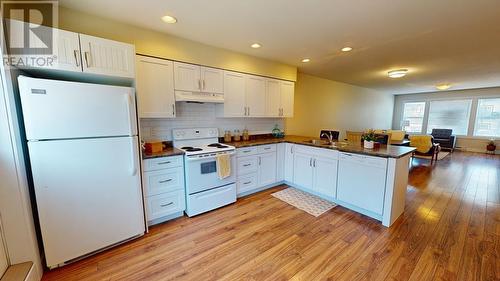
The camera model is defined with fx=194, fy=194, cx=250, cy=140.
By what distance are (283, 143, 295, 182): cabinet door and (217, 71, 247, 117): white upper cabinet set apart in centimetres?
107

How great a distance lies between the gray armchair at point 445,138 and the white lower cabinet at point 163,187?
33.3 ft

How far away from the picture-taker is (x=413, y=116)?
30.5ft

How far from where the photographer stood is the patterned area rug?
9.52 ft

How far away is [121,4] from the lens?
6.33ft

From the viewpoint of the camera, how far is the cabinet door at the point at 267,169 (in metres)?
3.48

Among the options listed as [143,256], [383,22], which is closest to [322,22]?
[383,22]

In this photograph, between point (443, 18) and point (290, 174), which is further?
point (290, 174)

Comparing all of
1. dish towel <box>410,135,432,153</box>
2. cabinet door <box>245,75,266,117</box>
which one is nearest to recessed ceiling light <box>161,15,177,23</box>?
cabinet door <box>245,75,266,117</box>

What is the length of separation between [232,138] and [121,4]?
7.87 ft

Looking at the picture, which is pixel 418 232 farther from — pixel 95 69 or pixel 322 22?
pixel 95 69

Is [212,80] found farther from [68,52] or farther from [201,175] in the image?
[68,52]

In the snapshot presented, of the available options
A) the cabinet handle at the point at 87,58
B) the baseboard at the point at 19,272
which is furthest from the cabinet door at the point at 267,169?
the baseboard at the point at 19,272

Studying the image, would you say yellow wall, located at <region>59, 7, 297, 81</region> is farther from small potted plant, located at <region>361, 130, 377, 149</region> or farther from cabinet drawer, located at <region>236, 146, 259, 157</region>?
small potted plant, located at <region>361, 130, 377, 149</region>

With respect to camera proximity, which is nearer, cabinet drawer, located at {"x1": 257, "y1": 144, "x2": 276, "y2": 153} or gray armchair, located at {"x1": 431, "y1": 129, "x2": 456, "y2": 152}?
cabinet drawer, located at {"x1": 257, "y1": 144, "x2": 276, "y2": 153}
